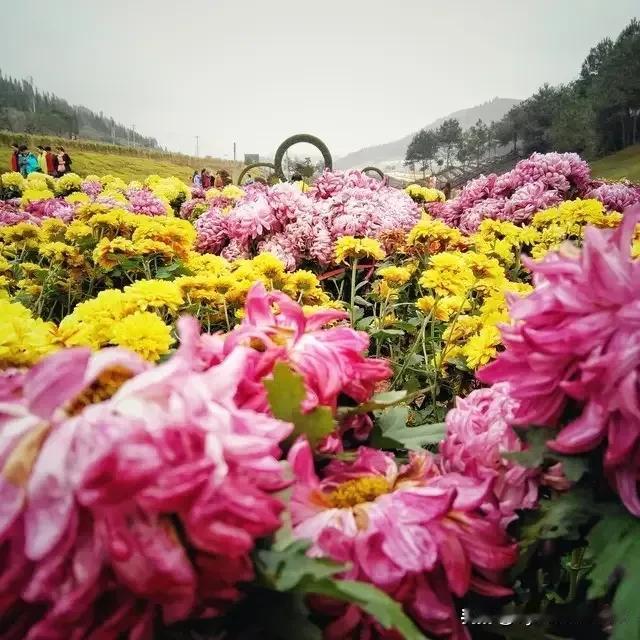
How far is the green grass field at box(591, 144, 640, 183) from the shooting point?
23289 millimetres

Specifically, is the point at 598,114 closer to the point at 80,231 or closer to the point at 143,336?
the point at 80,231

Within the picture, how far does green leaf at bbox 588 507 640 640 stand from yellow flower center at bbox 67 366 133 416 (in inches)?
15.7

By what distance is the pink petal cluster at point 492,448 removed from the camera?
0.53 meters

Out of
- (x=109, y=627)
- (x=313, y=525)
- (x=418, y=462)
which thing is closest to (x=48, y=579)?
(x=109, y=627)

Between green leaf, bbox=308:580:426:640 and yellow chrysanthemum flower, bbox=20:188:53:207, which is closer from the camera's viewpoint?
green leaf, bbox=308:580:426:640

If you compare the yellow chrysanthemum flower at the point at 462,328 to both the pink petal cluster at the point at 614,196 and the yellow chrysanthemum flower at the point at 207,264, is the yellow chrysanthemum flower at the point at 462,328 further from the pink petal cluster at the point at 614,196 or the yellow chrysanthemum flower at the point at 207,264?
the pink petal cluster at the point at 614,196

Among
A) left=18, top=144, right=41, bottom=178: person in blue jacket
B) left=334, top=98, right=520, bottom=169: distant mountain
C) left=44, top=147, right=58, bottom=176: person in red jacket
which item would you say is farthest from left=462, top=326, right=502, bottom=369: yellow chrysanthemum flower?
left=334, top=98, right=520, bottom=169: distant mountain

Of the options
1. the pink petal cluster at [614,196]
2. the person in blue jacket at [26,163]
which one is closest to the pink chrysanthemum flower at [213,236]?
the pink petal cluster at [614,196]

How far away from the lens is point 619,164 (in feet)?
86.0

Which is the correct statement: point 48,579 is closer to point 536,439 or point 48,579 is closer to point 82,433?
point 82,433

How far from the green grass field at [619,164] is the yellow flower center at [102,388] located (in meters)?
25.2

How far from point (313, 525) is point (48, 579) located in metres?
0.22

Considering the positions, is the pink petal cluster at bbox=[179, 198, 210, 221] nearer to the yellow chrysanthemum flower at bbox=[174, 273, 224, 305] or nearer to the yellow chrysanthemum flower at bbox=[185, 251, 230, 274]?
the yellow chrysanthemum flower at bbox=[185, 251, 230, 274]

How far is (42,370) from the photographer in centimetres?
34
